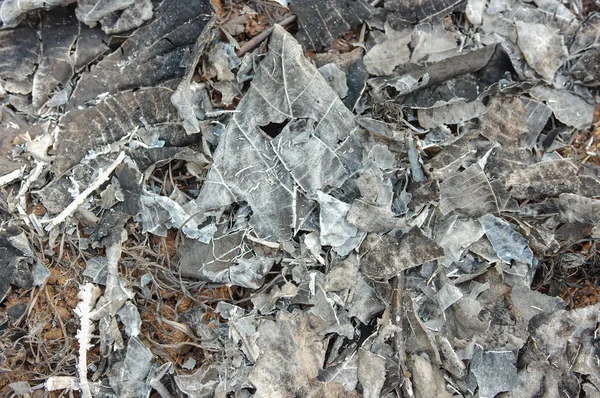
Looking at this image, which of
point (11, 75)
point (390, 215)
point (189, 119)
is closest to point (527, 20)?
point (390, 215)

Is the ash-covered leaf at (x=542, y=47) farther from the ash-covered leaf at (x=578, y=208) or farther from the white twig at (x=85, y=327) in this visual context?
the white twig at (x=85, y=327)

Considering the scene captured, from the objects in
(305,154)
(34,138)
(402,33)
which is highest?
(34,138)

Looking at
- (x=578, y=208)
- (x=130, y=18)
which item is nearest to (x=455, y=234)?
(x=578, y=208)

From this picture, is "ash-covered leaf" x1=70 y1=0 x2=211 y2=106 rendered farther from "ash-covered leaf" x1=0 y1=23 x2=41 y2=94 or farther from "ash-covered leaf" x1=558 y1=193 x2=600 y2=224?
"ash-covered leaf" x1=558 y1=193 x2=600 y2=224

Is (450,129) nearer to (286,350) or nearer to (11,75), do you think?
(286,350)

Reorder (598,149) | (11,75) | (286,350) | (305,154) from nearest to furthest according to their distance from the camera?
1. (286,350)
2. (305,154)
3. (11,75)
4. (598,149)

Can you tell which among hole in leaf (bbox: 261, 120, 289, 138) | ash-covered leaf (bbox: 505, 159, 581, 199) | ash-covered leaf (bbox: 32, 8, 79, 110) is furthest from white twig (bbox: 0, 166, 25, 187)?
ash-covered leaf (bbox: 505, 159, 581, 199)
